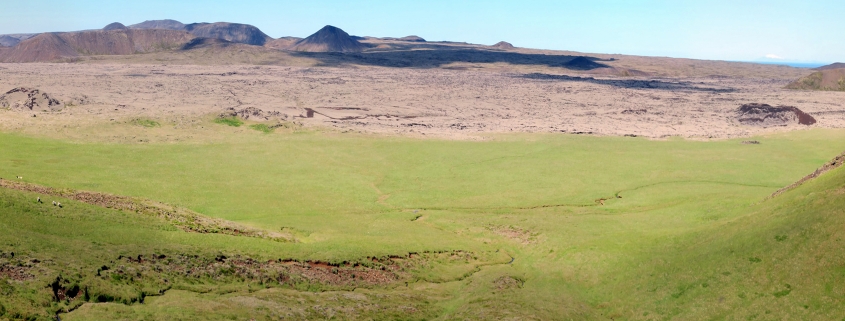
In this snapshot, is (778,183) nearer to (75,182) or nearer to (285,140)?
(285,140)

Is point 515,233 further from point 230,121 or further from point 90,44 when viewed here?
point 90,44

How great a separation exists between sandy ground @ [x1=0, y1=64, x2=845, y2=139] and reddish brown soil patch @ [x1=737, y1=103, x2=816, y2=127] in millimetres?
1604

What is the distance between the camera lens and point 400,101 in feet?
267

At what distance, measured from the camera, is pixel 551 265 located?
26859 millimetres

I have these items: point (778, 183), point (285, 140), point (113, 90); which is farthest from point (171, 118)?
point (778, 183)

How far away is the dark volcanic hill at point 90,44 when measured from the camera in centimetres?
14675

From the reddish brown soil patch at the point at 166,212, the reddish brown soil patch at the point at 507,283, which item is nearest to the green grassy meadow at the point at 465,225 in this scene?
the reddish brown soil patch at the point at 507,283

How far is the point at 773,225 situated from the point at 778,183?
2146cm

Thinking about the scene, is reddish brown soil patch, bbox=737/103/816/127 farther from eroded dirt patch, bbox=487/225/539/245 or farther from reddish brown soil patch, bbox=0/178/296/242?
reddish brown soil patch, bbox=0/178/296/242

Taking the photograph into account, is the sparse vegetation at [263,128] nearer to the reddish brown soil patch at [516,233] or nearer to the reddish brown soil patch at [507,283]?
the reddish brown soil patch at [516,233]

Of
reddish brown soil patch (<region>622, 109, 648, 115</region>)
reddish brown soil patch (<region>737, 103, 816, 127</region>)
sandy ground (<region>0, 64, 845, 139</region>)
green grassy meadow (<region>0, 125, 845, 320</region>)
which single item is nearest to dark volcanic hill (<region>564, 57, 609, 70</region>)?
sandy ground (<region>0, 64, 845, 139</region>)

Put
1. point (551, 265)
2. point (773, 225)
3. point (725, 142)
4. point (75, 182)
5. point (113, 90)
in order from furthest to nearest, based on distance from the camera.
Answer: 1. point (113, 90)
2. point (725, 142)
3. point (75, 182)
4. point (551, 265)
5. point (773, 225)

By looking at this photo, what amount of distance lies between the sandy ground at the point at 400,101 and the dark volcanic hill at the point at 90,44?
44.3 m

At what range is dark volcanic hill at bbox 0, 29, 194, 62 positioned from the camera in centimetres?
14675
